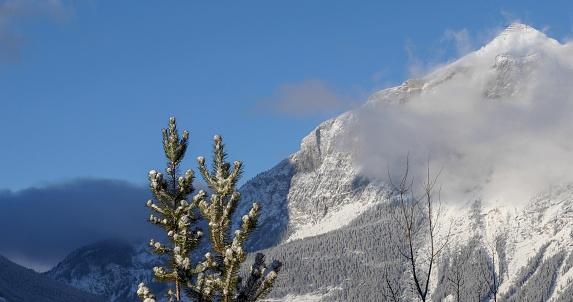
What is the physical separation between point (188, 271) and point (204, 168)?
2.40 meters

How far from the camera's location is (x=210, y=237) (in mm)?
12305

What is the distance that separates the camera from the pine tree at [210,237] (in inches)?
454

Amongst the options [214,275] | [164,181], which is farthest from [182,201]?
[214,275]

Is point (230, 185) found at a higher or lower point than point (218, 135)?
lower

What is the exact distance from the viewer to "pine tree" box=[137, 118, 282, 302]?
11531mm

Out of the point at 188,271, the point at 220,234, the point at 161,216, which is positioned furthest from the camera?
the point at 161,216

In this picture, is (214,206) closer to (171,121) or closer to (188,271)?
(188,271)

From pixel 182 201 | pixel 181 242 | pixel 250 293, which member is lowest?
pixel 250 293

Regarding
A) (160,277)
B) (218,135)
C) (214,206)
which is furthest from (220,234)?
(218,135)

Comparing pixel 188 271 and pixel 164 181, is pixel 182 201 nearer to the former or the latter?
pixel 164 181

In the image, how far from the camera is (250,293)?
12148 millimetres

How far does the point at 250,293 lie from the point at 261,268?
51cm

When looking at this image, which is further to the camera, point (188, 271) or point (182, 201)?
point (182, 201)

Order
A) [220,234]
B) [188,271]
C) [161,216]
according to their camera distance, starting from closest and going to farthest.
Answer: [188,271] → [220,234] → [161,216]
